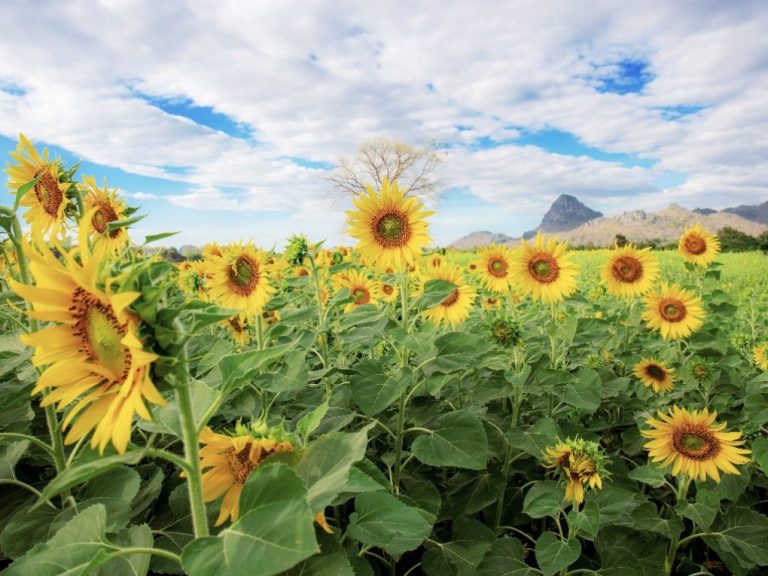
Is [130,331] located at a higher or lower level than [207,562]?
higher

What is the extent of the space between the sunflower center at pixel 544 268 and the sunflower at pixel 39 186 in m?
2.60

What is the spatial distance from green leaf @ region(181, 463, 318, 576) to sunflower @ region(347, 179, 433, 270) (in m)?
1.77

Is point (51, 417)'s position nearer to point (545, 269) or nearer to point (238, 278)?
point (238, 278)

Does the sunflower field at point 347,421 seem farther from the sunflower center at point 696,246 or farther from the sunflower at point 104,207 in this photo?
the sunflower center at point 696,246

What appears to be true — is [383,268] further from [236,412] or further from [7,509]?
[7,509]

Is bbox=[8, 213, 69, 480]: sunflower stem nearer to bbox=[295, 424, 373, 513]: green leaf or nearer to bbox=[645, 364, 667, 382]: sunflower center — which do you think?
bbox=[295, 424, 373, 513]: green leaf

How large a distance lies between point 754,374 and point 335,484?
3.59 m

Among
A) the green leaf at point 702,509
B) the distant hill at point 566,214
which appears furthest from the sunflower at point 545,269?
the distant hill at point 566,214

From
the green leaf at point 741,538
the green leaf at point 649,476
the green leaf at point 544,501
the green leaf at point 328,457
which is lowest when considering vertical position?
the green leaf at point 741,538

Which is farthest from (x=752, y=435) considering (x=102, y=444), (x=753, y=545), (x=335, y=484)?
(x=102, y=444)

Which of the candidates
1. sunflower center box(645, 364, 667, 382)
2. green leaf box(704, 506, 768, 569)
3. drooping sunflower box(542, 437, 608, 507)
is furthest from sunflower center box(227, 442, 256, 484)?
sunflower center box(645, 364, 667, 382)

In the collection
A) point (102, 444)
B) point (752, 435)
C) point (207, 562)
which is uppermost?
point (102, 444)

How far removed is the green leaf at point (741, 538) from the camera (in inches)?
86.2

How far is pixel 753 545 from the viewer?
7.28 ft
